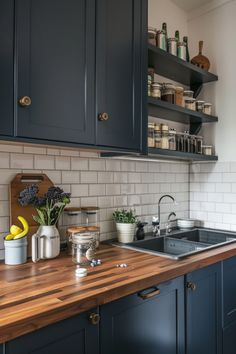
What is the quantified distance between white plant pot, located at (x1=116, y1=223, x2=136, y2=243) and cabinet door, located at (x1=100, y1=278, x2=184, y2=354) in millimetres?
545

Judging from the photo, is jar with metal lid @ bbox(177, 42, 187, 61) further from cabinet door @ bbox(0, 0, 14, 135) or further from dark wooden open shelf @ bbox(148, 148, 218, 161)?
Result: cabinet door @ bbox(0, 0, 14, 135)

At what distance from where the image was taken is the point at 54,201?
1615 millimetres

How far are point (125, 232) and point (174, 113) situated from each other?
99 cm

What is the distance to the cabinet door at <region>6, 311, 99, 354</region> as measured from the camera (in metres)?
0.95

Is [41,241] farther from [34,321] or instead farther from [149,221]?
[149,221]

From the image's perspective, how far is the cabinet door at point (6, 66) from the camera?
4.02 ft

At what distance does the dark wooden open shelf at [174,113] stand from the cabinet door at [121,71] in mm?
255

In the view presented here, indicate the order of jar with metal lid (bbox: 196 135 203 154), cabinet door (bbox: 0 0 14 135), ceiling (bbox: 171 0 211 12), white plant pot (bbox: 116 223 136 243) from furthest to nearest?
ceiling (bbox: 171 0 211 12), jar with metal lid (bbox: 196 135 203 154), white plant pot (bbox: 116 223 136 243), cabinet door (bbox: 0 0 14 135)

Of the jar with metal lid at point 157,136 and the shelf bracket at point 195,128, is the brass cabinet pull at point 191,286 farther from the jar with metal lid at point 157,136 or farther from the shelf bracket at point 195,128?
the shelf bracket at point 195,128

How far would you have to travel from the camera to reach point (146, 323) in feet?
4.45

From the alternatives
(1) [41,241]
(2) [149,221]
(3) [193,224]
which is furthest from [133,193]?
(1) [41,241]

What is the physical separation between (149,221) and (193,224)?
0.45 meters

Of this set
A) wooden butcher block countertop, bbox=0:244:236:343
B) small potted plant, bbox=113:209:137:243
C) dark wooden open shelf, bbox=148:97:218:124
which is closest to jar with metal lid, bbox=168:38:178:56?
dark wooden open shelf, bbox=148:97:218:124

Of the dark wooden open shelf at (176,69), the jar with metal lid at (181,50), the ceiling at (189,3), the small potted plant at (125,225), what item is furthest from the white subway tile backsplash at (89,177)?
the ceiling at (189,3)
